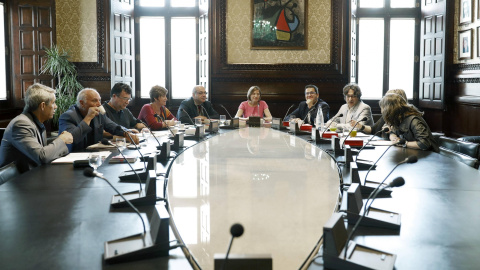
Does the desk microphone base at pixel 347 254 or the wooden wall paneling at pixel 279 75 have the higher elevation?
the wooden wall paneling at pixel 279 75

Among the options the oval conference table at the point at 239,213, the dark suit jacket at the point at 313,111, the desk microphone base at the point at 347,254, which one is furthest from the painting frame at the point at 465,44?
the desk microphone base at the point at 347,254

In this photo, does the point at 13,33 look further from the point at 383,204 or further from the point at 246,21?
the point at 383,204

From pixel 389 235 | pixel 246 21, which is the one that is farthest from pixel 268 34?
pixel 389 235

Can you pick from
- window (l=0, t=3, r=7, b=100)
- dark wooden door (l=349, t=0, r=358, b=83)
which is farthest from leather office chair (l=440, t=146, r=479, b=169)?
window (l=0, t=3, r=7, b=100)

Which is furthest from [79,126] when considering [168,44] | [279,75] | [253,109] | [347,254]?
[168,44]

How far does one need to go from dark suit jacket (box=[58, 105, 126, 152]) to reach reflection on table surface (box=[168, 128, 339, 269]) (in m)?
0.89

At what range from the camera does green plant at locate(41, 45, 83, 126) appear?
24.6 feet

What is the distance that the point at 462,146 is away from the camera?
3801 millimetres

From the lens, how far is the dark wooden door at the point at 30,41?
7.76 meters

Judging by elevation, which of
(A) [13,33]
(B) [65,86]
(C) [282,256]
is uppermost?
(A) [13,33]

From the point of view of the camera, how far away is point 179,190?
2.41m

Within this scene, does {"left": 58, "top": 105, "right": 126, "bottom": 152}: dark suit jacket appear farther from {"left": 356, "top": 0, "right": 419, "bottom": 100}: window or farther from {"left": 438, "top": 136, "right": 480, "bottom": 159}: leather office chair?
{"left": 356, "top": 0, "right": 419, "bottom": 100}: window

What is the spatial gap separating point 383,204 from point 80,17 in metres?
6.84

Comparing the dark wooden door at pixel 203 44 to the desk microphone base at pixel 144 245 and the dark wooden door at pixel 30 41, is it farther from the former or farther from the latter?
the desk microphone base at pixel 144 245
